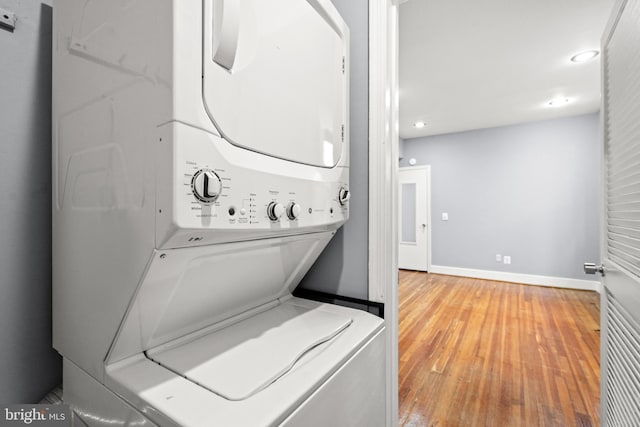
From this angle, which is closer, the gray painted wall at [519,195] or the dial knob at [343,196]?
the dial knob at [343,196]

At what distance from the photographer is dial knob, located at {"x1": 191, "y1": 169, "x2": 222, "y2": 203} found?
55 cm

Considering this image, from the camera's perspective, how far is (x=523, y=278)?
4750 mm

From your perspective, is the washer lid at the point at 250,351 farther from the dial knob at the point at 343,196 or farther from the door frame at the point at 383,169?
the dial knob at the point at 343,196

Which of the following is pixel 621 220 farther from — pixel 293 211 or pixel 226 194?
pixel 226 194

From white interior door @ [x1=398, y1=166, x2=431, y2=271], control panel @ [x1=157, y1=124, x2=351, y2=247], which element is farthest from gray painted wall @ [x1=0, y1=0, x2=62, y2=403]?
white interior door @ [x1=398, y1=166, x2=431, y2=271]

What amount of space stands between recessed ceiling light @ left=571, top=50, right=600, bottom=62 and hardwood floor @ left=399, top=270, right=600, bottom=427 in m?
2.68

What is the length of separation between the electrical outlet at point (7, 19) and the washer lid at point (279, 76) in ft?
2.41

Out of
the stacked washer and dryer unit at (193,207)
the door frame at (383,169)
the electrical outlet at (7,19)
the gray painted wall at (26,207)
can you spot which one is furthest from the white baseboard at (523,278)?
the electrical outlet at (7,19)

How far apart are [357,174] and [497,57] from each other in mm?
2538

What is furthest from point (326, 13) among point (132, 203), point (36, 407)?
point (36, 407)

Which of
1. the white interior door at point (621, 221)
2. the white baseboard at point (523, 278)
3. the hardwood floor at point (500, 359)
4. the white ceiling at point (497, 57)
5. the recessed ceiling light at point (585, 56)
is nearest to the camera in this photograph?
the white interior door at point (621, 221)

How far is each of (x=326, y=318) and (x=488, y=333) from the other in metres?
2.70

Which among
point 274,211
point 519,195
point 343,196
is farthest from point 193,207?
point 519,195

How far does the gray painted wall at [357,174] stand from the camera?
47.0 inches
